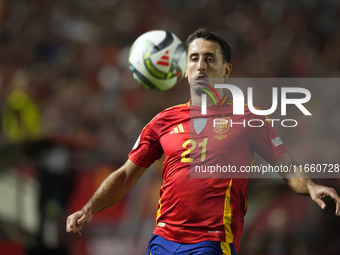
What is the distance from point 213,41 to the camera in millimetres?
3635

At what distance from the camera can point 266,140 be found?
3311 mm

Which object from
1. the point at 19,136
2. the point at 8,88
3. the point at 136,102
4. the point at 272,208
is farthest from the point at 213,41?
the point at 8,88

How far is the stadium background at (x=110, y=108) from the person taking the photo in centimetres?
650

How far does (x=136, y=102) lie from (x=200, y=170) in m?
6.04

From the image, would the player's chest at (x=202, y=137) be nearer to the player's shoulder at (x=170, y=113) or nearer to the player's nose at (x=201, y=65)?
the player's shoulder at (x=170, y=113)

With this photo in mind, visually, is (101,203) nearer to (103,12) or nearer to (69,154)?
(69,154)

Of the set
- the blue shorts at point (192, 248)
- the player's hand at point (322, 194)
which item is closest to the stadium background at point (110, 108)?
the blue shorts at point (192, 248)

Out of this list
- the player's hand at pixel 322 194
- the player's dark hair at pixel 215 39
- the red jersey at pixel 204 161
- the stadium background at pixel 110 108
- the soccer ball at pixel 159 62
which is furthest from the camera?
the stadium background at pixel 110 108

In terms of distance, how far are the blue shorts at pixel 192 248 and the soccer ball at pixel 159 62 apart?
1580 millimetres

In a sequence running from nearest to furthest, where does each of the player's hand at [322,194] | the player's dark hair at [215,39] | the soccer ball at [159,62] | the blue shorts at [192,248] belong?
the player's hand at [322,194] < the blue shorts at [192,248] < the player's dark hair at [215,39] < the soccer ball at [159,62]

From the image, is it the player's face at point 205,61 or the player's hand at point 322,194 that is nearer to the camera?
the player's hand at point 322,194

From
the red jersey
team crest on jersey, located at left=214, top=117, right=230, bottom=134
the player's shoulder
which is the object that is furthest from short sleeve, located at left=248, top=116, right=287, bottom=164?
the player's shoulder

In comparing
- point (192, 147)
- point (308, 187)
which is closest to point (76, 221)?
point (192, 147)

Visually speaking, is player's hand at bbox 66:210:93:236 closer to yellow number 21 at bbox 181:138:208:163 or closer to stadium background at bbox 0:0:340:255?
yellow number 21 at bbox 181:138:208:163
